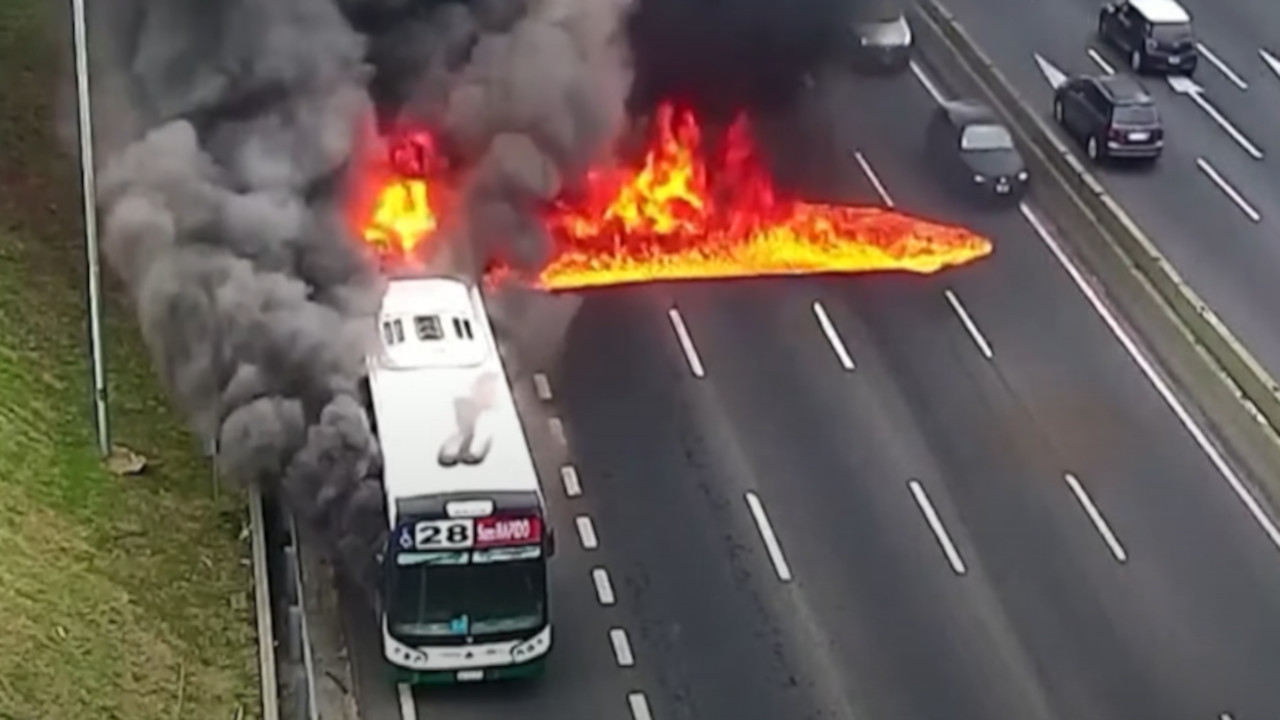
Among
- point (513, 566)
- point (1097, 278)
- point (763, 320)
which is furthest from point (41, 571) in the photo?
point (1097, 278)

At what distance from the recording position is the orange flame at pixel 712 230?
36.7m

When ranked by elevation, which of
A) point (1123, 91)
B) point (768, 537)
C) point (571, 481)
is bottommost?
point (768, 537)

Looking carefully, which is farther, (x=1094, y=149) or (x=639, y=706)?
(x=1094, y=149)

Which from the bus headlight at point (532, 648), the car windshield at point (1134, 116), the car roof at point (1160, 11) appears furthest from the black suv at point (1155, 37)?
the bus headlight at point (532, 648)

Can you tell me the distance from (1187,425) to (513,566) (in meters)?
11.5

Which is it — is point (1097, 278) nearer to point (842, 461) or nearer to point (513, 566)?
point (842, 461)

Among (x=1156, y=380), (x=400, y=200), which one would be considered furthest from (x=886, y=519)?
(x=400, y=200)

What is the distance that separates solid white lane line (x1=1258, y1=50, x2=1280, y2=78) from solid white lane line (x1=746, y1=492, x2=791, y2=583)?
1928cm

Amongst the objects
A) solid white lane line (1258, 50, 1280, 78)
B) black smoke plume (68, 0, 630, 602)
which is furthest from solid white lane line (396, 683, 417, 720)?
solid white lane line (1258, 50, 1280, 78)

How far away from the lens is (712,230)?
37625mm

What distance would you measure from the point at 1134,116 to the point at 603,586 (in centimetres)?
1580

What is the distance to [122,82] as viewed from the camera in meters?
33.8

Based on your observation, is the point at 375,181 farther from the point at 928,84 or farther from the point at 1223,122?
the point at 1223,122

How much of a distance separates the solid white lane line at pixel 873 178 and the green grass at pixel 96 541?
12520 mm
